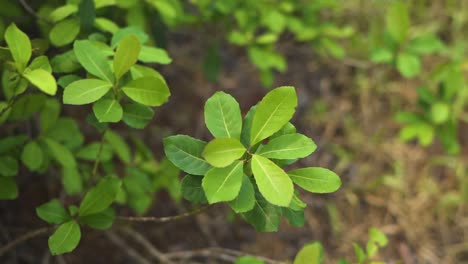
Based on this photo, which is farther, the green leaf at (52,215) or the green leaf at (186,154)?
the green leaf at (52,215)

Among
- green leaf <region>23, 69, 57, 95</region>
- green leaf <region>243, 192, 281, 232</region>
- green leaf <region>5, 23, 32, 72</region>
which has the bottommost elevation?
green leaf <region>243, 192, 281, 232</region>

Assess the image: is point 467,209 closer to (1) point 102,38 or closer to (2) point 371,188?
(2) point 371,188

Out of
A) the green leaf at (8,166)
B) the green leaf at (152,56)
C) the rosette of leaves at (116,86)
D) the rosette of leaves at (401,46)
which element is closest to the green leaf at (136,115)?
the rosette of leaves at (116,86)

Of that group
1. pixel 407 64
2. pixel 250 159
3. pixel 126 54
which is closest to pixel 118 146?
pixel 126 54

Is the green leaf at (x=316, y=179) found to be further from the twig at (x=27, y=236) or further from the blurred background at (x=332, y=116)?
the blurred background at (x=332, y=116)

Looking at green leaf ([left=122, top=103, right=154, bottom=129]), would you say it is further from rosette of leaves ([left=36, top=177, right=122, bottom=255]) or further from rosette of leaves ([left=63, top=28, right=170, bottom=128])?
rosette of leaves ([left=36, top=177, right=122, bottom=255])

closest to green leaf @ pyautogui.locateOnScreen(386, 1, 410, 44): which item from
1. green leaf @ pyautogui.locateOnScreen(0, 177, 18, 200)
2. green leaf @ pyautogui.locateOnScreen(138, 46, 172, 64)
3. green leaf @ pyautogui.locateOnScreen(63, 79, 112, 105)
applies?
green leaf @ pyautogui.locateOnScreen(138, 46, 172, 64)

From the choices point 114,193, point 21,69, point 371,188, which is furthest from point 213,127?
point 371,188
